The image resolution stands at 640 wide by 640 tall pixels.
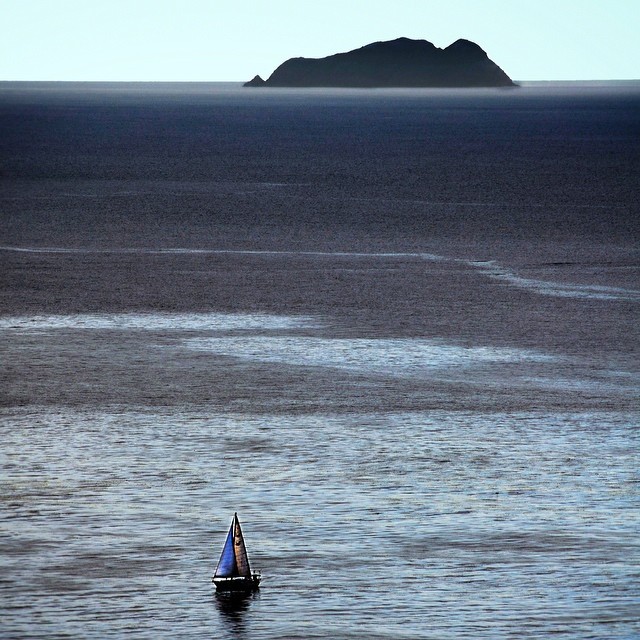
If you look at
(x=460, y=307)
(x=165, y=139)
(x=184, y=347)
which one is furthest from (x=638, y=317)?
(x=165, y=139)

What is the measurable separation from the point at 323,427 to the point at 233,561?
12.1 meters

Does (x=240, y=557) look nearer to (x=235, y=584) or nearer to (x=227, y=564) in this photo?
(x=227, y=564)

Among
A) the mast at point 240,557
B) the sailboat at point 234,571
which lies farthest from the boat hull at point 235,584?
the mast at point 240,557

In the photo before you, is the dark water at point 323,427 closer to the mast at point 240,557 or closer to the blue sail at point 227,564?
the blue sail at point 227,564

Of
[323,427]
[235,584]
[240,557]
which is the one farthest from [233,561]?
[323,427]

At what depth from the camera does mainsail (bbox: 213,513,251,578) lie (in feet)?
85.7

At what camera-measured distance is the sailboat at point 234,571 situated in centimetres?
2622

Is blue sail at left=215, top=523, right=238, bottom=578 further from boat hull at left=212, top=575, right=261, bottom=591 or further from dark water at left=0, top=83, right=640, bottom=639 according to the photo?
dark water at left=0, top=83, right=640, bottom=639

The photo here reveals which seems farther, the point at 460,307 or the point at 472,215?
the point at 472,215

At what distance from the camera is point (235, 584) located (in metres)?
26.6

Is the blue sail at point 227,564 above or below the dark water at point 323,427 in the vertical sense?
above

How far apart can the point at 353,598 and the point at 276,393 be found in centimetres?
1602

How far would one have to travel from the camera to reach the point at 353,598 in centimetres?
2642

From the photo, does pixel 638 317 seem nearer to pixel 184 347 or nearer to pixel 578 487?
pixel 184 347
